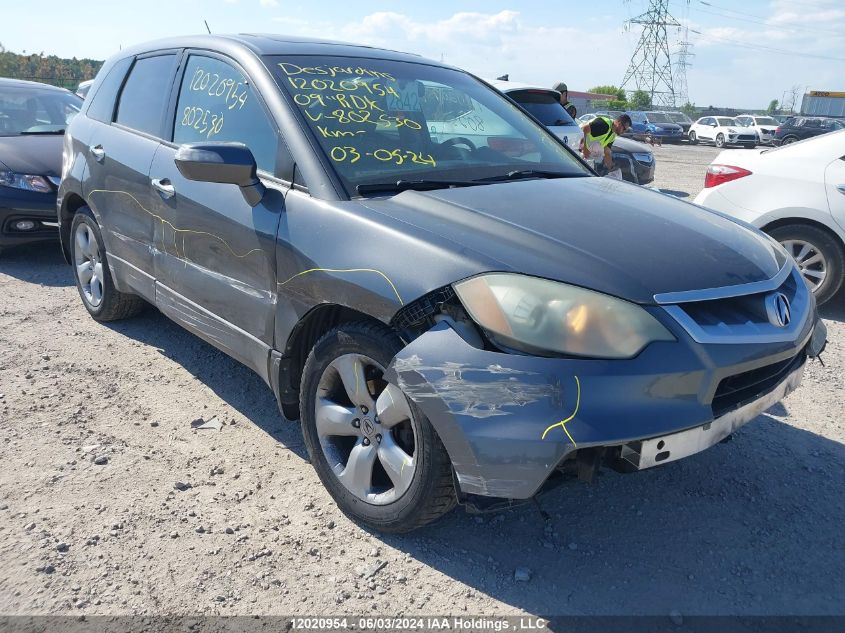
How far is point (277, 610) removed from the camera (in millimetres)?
2254

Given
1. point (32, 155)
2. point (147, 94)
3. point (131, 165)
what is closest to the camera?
point (131, 165)

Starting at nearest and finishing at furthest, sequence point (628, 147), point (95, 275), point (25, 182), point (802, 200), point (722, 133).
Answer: point (95, 275) < point (802, 200) < point (25, 182) < point (628, 147) < point (722, 133)

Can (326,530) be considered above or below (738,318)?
below

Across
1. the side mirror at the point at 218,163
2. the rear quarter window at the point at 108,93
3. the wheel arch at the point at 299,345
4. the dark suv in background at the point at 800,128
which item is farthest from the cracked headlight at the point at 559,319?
the dark suv in background at the point at 800,128

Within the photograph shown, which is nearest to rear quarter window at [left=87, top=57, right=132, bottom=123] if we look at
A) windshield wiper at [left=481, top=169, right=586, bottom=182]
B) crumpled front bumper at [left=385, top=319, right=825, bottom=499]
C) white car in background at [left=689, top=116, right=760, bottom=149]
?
windshield wiper at [left=481, top=169, right=586, bottom=182]

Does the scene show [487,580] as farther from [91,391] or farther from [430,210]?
[91,391]

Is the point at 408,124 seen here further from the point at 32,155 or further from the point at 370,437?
the point at 32,155

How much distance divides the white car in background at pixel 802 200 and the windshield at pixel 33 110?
644 cm

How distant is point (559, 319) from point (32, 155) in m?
6.18

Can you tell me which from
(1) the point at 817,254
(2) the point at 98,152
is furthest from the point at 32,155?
(1) the point at 817,254

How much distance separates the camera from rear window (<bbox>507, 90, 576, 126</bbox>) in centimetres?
887

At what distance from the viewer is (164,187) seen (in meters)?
3.45

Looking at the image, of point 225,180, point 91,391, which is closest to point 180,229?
point 225,180

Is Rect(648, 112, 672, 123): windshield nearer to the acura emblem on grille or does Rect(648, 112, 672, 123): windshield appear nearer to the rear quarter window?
the rear quarter window
